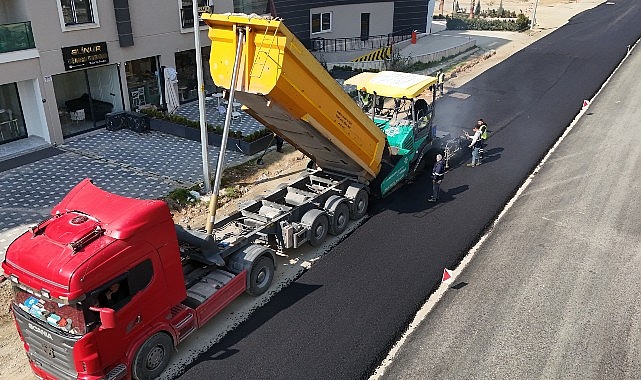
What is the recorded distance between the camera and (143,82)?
22.2 metres

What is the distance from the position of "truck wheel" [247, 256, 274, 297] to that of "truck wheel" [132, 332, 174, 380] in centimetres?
211

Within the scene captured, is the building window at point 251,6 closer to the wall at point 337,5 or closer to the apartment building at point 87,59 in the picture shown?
the apartment building at point 87,59

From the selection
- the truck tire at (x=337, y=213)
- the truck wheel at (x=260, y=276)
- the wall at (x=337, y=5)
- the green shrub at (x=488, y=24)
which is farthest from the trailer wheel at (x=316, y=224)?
the green shrub at (x=488, y=24)

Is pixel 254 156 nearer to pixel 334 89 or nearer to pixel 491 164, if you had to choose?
pixel 334 89

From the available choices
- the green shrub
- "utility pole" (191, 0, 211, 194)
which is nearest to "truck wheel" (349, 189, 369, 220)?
"utility pole" (191, 0, 211, 194)

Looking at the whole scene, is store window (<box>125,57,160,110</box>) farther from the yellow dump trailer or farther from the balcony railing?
the yellow dump trailer

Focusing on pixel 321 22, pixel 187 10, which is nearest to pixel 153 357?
pixel 187 10

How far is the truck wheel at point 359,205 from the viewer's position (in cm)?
1339

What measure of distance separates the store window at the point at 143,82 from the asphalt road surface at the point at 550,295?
631 inches

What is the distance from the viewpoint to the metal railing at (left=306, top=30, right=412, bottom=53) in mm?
31842

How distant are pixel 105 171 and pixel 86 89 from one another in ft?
18.8

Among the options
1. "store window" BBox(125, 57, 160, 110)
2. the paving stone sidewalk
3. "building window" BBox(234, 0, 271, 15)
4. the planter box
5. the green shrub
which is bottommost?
the paving stone sidewalk

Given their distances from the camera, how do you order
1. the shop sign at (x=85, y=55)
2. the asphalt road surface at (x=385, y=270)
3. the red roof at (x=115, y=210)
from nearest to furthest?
the red roof at (x=115, y=210)
the asphalt road surface at (x=385, y=270)
the shop sign at (x=85, y=55)

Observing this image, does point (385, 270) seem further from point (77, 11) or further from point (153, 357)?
point (77, 11)
